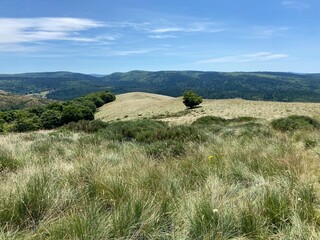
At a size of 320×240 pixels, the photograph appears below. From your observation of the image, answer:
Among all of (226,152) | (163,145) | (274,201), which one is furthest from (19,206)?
(163,145)

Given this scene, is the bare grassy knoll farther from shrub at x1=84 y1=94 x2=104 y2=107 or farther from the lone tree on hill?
shrub at x1=84 y1=94 x2=104 y2=107

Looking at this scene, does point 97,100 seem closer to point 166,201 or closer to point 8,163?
point 8,163

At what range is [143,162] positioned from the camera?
569 centimetres

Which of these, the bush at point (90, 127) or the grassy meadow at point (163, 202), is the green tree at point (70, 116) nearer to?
the bush at point (90, 127)

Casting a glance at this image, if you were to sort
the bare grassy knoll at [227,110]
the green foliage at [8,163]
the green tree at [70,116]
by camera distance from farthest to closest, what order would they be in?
the green tree at [70,116] < the bare grassy knoll at [227,110] < the green foliage at [8,163]

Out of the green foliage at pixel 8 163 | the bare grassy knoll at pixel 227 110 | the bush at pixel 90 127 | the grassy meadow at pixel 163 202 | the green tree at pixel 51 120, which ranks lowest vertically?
the green tree at pixel 51 120

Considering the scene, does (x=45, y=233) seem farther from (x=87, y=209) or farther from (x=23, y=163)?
(x=23, y=163)

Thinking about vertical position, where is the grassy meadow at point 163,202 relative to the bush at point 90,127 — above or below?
above

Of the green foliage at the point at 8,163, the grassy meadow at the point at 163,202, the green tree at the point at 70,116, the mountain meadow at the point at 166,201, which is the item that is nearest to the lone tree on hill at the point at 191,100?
the green tree at the point at 70,116

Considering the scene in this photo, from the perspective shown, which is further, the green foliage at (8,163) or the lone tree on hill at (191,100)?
the lone tree on hill at (191,100)

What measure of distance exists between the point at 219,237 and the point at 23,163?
4342mm

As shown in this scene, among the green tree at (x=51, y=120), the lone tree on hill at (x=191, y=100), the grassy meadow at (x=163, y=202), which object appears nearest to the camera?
the grassy meadow at (x=163, y=202)

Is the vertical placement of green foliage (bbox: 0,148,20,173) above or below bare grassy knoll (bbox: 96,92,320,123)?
above

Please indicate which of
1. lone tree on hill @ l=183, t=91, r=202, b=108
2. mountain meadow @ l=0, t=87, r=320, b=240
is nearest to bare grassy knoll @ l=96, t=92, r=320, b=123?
lone tree on hill @ l=183, t=91, r=202, b=108
